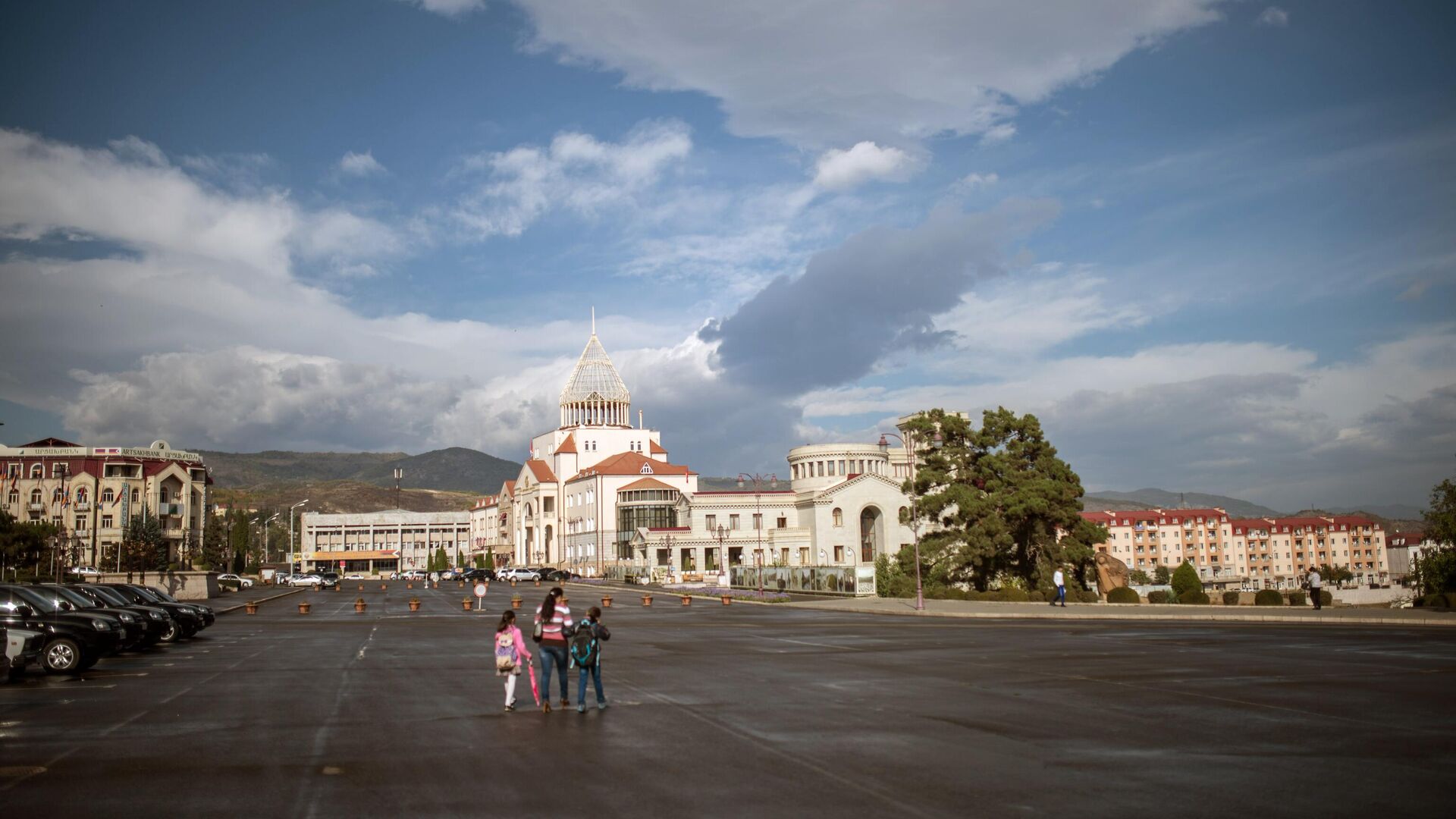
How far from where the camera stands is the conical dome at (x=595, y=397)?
534 ft

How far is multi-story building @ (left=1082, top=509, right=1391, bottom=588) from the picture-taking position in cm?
18300

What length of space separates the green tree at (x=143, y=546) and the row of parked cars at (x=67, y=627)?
2360 inches

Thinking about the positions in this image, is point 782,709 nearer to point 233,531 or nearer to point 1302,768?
point 1302,768

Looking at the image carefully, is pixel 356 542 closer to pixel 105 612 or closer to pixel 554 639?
pixel 105 612

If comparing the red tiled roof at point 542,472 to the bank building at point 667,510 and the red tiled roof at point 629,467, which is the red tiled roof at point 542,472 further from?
the red tiled roof at point 629,467

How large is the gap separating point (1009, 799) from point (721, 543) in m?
99.1

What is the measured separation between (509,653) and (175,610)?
21.3m

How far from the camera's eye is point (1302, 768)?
35.1ft

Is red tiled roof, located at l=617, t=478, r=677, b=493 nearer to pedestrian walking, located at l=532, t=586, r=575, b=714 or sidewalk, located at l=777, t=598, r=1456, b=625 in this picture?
sidewalk, located at l=777, t=598, r=1456, b=625

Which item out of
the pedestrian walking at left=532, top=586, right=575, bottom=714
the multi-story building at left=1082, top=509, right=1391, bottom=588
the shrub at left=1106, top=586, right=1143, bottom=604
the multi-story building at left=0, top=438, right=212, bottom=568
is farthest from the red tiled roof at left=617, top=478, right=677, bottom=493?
the pedestrian walking at left=532, top=586, right=575, bottom=714

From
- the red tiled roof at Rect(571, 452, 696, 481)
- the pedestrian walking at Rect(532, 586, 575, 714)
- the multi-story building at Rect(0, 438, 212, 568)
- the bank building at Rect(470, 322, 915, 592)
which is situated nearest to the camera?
the pedestrian walking at Rect(532, 586, 575, 714)

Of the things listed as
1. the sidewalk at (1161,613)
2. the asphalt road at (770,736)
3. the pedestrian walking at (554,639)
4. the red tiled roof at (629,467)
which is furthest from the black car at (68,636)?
the red tiled roof at (629,467)

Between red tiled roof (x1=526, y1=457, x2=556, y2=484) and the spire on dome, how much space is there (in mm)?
7937

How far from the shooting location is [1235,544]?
612 feet
